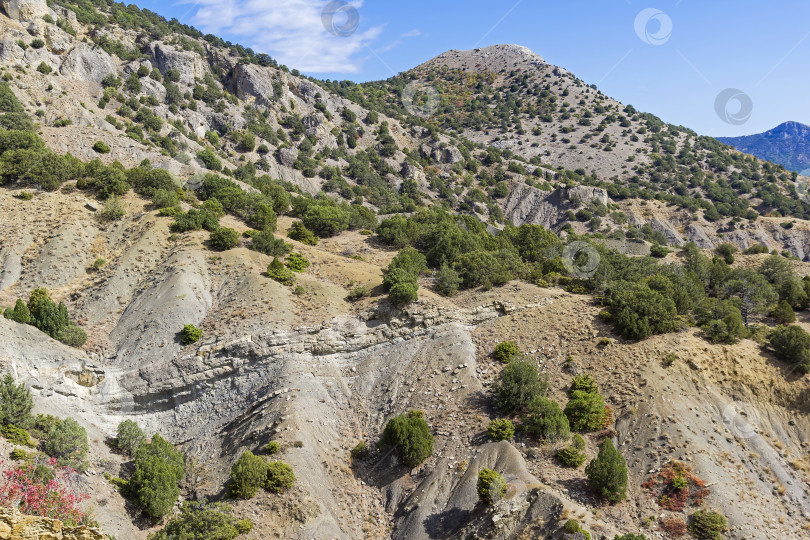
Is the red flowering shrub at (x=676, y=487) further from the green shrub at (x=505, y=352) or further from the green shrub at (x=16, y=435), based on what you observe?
the green shrub at (x=16, y=435)

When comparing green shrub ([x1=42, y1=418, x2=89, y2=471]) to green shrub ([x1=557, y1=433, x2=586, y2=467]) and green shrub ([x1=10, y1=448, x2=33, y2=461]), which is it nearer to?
green shrub ([x1=10, y1=448, x2=33, y2=461])

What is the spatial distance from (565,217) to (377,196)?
38.8 meters

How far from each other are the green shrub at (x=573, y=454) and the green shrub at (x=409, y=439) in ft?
22.8

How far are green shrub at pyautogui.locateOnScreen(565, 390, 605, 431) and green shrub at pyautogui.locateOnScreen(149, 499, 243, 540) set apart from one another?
17.4m

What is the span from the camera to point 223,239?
40844mm

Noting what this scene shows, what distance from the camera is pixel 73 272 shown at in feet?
127

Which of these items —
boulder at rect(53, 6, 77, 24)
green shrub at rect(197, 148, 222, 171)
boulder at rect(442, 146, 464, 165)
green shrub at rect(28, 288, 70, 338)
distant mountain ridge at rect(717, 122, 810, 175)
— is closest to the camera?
green shrub at rect(28, 288, 70, 338)


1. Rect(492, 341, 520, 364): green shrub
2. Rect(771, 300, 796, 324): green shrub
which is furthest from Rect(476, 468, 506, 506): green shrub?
Rect(771, 300, 796, 324): green shrub

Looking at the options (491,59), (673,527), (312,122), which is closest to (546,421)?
(673,527)

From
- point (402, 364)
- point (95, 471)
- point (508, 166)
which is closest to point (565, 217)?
point (508, 166)

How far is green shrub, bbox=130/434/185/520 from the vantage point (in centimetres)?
2225

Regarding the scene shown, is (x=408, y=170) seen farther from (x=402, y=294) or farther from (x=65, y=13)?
(x=402, y=294)
